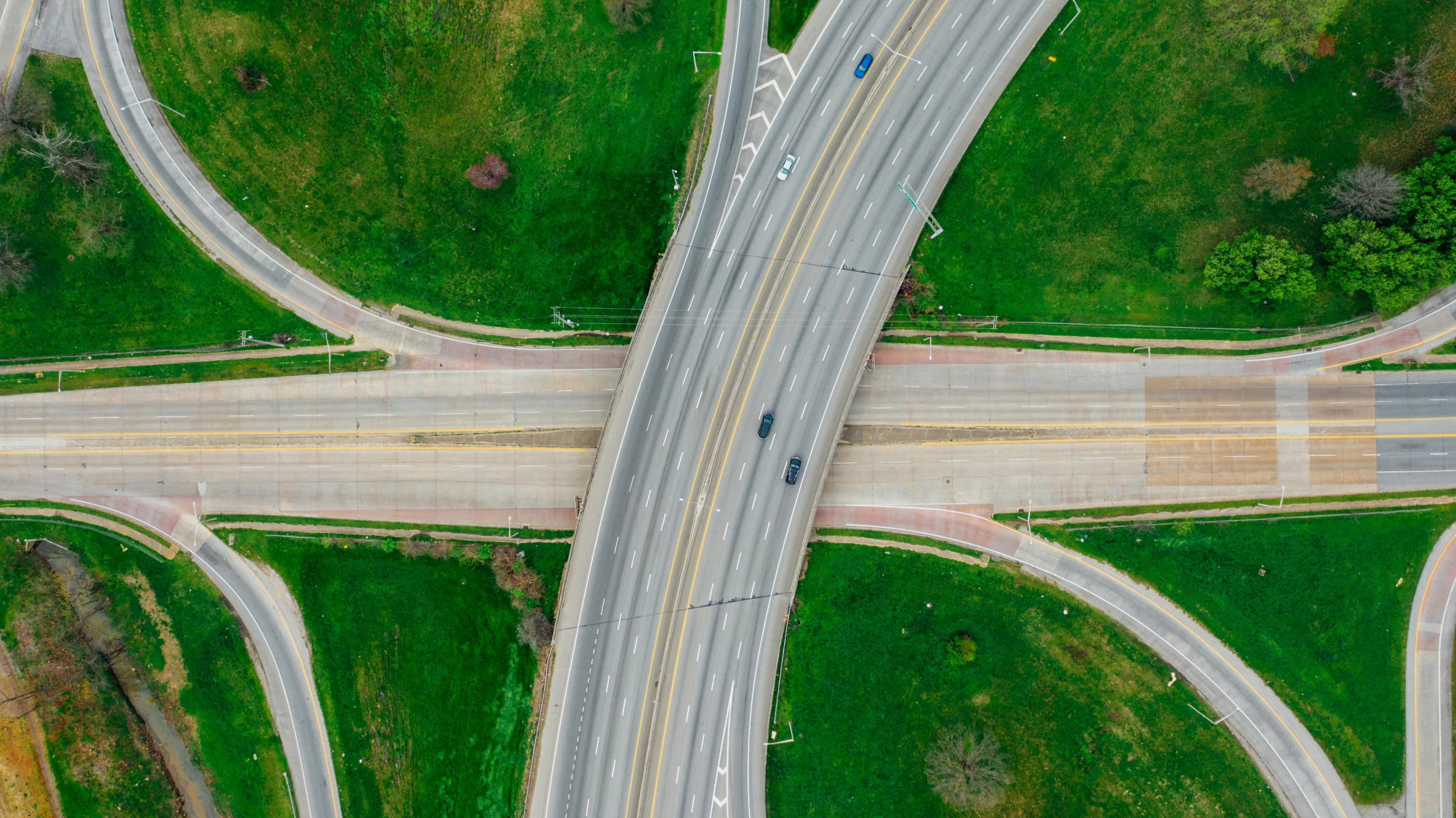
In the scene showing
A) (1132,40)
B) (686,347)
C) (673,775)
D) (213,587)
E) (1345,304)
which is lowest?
(673,775)

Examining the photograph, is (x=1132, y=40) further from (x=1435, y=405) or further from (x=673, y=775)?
(x=673, y=775)

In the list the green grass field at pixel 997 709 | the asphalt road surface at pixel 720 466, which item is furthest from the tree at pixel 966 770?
the asphalt road surface at pixel 720 466

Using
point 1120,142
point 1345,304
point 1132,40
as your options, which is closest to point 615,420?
point 1120,142

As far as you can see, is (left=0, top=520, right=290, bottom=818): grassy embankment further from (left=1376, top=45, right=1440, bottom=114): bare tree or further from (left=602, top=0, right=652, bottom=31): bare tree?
(left=1376, top=45, right=1440, bottom=114): bare tree

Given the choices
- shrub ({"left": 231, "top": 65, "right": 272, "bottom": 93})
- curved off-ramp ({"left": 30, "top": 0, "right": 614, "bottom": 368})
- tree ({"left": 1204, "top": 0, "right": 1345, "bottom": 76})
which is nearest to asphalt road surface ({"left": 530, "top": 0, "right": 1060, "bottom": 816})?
tree ({"left": 1204, "top": 0, "right": 1345, "bottom": 76})

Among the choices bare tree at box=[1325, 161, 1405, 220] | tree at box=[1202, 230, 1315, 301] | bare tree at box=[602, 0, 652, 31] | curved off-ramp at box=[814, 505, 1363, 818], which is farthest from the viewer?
curved off-ramp at box=[814, 505, 1363, 818]

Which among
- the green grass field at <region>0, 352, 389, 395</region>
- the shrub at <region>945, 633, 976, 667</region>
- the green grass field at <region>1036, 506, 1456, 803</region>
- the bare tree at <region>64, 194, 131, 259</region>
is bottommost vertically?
the shrub at <region>945, 633, 976, 667</region>
